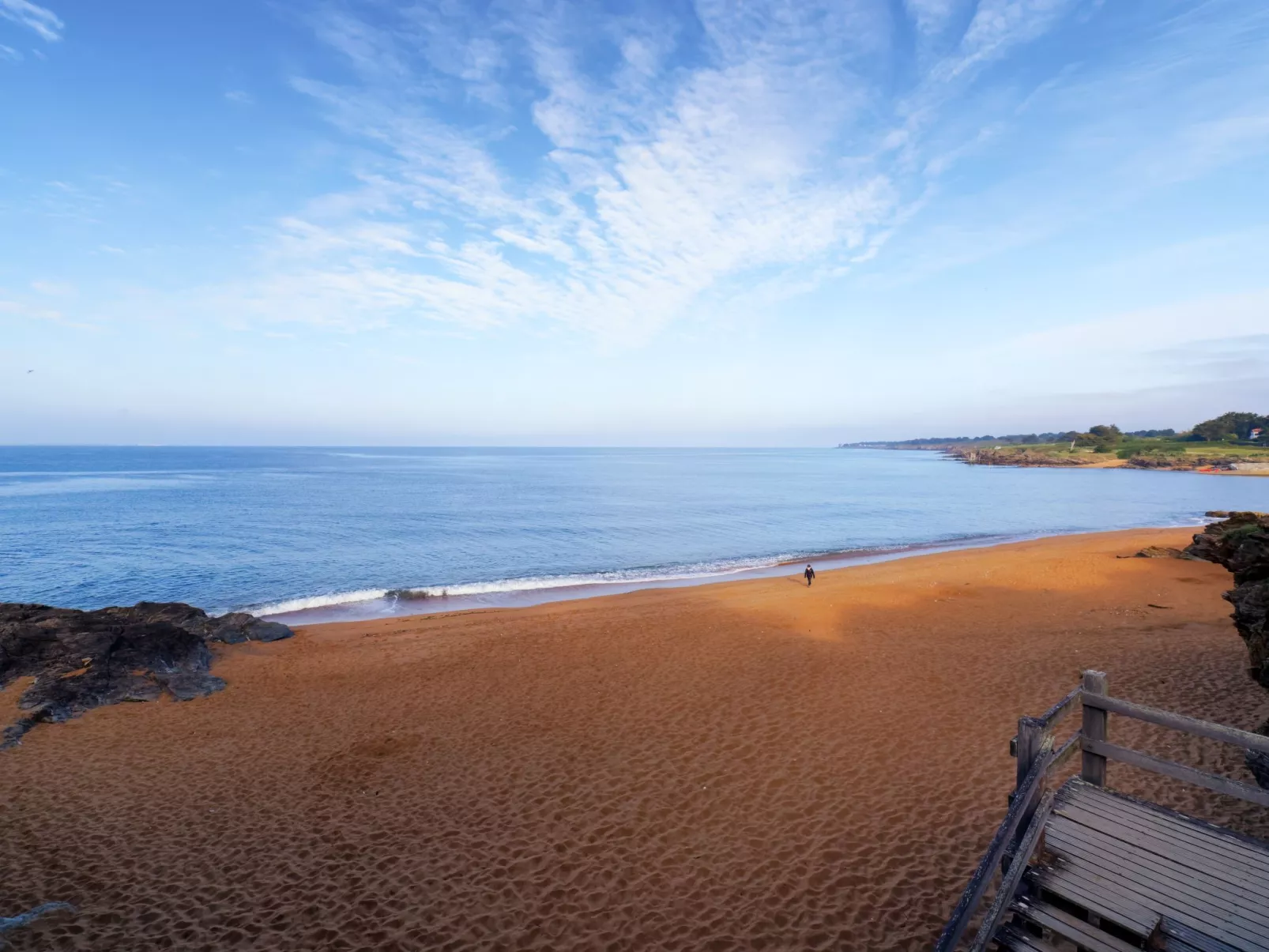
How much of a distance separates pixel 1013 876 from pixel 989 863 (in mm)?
201

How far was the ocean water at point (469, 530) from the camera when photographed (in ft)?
96.7

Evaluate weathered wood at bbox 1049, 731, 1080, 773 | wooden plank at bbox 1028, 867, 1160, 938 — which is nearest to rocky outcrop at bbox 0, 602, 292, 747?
wooden plank at bbox 1028, 867, 1160, 938

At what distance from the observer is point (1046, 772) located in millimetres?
5387

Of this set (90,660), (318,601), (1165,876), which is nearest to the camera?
(1165,876)

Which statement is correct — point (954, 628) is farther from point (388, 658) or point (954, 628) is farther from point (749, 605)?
point (388, 658)

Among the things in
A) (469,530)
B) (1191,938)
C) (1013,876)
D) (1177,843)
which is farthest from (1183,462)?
(1013,876)

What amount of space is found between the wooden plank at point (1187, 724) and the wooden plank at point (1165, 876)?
104cm

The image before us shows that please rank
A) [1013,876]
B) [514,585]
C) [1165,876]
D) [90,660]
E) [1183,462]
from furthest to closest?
[1183,462]
[514,585]
[90,660]
[1013,876]
[1165,876]

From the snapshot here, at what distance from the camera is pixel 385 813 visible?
9.51m

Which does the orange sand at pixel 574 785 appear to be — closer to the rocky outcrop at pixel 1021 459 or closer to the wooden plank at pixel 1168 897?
the wooden plank at pixel 1168 897

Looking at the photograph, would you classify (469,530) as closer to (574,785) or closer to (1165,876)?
(574,785)

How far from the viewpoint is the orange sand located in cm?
726

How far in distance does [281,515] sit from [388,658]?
4416 centimetres

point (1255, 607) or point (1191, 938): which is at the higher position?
→ point (1255, 607)
